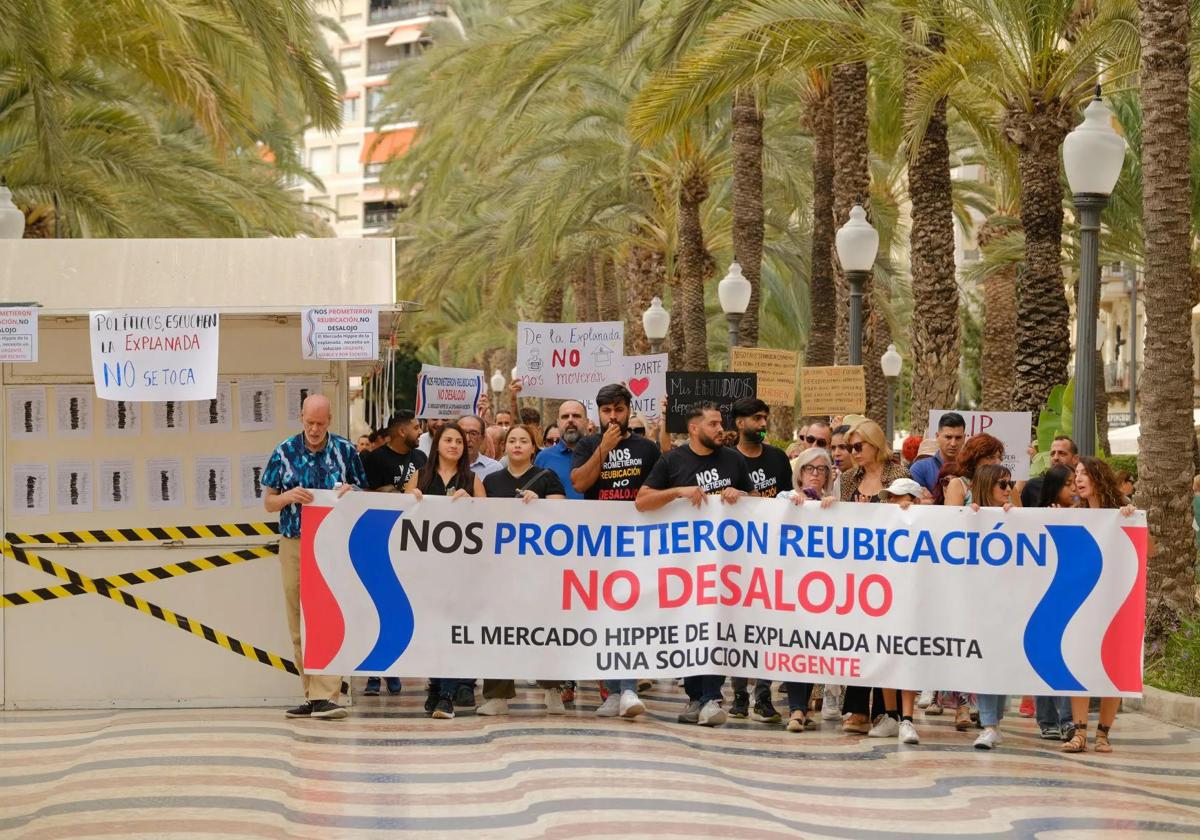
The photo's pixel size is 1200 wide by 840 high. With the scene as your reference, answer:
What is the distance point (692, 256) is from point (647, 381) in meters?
14.3

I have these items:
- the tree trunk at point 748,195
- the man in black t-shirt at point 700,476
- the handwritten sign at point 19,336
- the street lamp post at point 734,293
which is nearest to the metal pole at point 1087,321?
the man in black t-shirt at point 700,476

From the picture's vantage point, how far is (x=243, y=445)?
1182 cm

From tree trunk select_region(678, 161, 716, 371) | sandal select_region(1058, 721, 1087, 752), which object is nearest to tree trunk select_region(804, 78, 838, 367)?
tree trunk select_region(678, 161, 716, 371)

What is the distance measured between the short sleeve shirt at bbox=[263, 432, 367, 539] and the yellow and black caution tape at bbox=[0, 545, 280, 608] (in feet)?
1.93

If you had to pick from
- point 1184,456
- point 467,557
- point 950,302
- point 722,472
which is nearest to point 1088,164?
point 1184,456

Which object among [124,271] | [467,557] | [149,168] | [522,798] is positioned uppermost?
[149,168]

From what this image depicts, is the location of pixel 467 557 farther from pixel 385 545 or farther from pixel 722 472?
pixel 722 472

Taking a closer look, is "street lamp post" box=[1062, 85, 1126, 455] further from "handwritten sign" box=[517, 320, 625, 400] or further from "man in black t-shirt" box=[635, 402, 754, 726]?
"handwritten sign" box=[517, 320, 625, 400]

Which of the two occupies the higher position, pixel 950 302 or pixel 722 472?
pixel 950 302

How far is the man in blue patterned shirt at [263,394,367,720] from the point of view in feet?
36.2

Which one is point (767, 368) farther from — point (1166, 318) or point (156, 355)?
point (156, 355)

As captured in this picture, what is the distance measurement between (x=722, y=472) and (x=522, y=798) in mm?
3013

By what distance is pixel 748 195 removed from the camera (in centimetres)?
2798

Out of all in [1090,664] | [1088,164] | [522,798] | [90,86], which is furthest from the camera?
[90,86]
